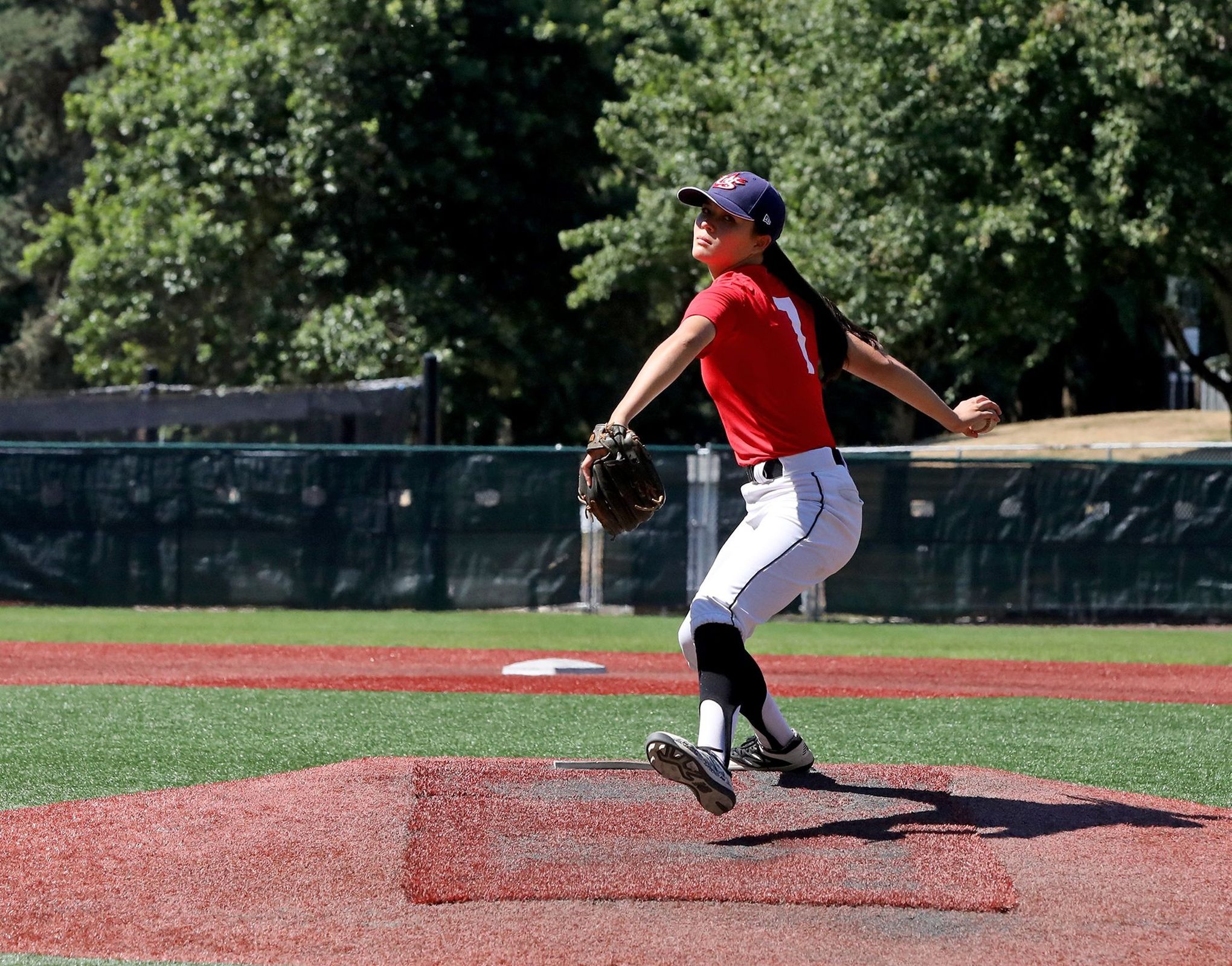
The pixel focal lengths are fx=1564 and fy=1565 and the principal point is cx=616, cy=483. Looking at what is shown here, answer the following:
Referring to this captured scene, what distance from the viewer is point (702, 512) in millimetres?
16203

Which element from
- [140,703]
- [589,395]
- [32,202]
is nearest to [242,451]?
[140,703]

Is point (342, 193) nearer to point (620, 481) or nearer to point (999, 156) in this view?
point (999, 156)

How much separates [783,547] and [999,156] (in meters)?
16.2

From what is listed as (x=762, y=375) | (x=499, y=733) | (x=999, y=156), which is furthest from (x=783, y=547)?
(x=999, y=156)

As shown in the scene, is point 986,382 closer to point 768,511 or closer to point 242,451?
point 242,451

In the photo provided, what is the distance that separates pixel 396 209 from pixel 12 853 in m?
24.9

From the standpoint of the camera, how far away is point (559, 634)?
1456cm

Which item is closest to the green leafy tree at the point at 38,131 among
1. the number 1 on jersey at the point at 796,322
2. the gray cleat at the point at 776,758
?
the gray cleat at the point at 776,758

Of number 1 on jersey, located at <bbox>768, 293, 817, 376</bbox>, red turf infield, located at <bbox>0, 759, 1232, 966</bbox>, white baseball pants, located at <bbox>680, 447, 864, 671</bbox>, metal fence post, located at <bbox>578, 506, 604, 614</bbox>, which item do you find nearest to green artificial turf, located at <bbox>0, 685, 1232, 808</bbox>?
red turf infield, located at <bbox>0, 759, 1232, 966</bbox>

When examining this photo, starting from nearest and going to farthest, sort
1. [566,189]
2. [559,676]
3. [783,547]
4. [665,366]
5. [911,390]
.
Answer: [665,366]
[783,547]
[911,390]
[559,676]
[566,189]

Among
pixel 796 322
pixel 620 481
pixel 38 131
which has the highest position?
pixel 38 131

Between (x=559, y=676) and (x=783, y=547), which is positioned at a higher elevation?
(x=783, y=547)

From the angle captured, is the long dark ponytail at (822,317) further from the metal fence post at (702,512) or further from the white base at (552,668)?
the metal fence post at (702,512)

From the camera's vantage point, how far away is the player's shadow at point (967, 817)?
4641 mm
